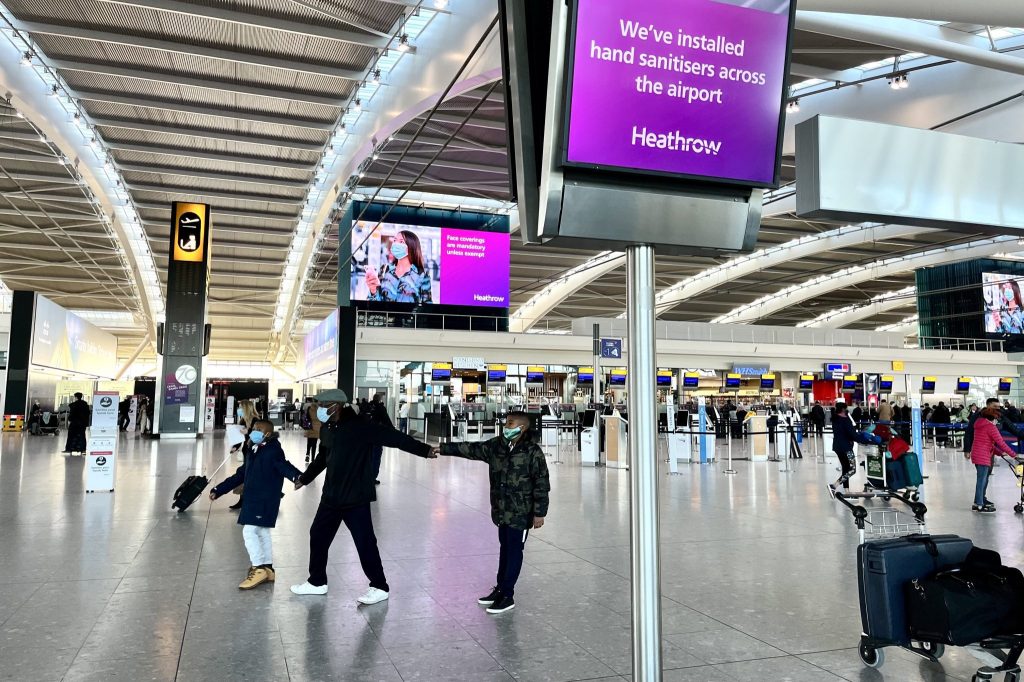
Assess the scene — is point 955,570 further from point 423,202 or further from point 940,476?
point 423,202

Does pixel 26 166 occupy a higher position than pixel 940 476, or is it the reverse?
pixel 26 166

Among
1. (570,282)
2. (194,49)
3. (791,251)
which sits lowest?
(570,282)

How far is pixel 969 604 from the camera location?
3.52 metres

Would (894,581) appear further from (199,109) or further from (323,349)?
(323,349)

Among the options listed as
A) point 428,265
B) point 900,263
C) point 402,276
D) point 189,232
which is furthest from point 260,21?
point 900,263

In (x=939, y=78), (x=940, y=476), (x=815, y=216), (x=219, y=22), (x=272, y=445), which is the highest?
(x=219, y=22)

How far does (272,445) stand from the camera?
234 inches

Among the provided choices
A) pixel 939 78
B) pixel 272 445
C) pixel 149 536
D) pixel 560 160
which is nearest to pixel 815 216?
pixel 560 160

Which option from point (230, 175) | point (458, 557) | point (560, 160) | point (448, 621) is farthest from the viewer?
point (230, 175)

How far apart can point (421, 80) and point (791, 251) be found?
26.2m

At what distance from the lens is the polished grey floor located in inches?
154

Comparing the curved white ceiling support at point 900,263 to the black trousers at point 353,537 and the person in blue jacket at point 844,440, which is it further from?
the black trousers at point 353,537

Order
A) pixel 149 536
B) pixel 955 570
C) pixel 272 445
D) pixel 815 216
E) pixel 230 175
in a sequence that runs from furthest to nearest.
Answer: pixel 230 175 → pixel 149 536 → pixel 272 445 → pixel 955 570 → pixel 815 216

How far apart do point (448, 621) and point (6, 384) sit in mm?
29357
